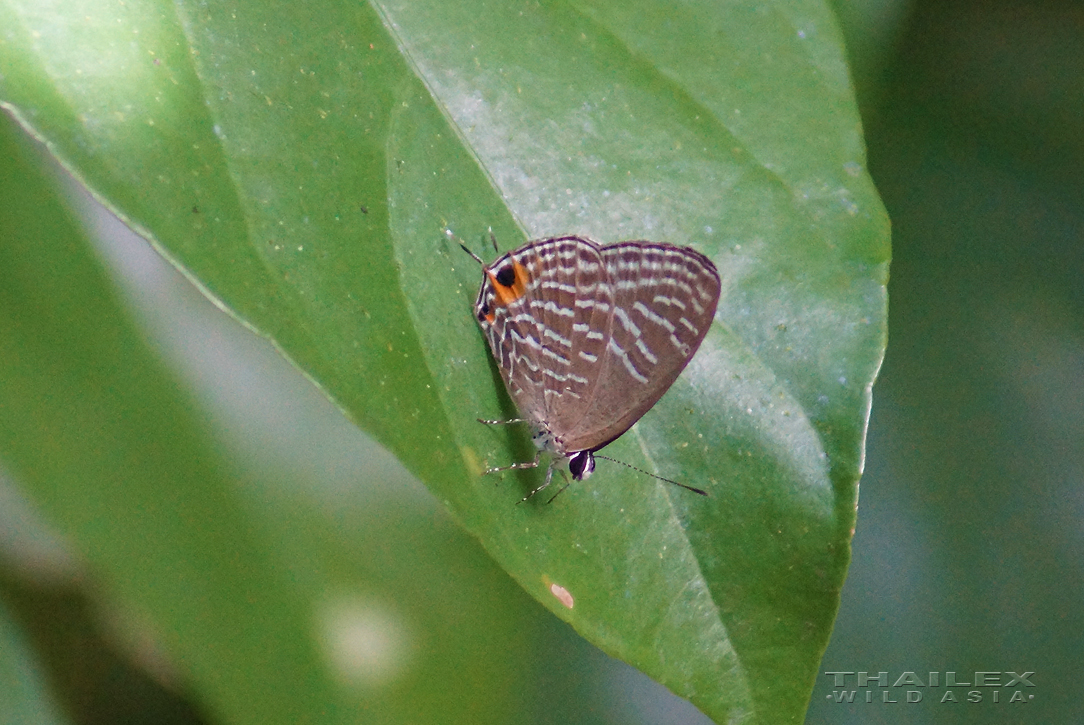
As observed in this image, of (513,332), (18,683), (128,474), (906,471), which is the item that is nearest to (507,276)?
(513,332)

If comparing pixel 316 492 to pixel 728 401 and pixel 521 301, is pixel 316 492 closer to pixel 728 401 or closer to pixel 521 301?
pixel 521 301

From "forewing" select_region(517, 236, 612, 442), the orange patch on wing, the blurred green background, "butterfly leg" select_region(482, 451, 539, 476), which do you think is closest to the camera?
"butterfly leg" select_region(482, 451, 539, 476)

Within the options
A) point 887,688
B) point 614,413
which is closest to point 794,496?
point 614,413

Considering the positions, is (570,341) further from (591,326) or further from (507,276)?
(507,276)

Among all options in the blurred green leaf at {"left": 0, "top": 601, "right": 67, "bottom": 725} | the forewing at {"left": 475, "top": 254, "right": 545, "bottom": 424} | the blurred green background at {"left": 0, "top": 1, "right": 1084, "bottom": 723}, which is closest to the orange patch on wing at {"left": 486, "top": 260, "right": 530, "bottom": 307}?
the forewing at {"left": 475, "top": 254, "right": 545, "bottom": 424}

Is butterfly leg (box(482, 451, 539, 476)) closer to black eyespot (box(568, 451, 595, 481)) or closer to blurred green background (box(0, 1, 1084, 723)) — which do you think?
black eyespot (box(568, 451, 595, 481))
